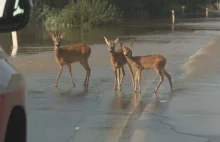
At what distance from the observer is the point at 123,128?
8180 mm

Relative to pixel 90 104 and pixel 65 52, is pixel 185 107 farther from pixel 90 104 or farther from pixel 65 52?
pixel 65 52

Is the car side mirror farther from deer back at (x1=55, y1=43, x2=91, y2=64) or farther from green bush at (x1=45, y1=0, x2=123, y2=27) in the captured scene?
green bush at (x1=45, y1=0, x2=123, y2=27)

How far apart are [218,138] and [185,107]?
7.69ft

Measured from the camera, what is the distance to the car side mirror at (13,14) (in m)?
3.19

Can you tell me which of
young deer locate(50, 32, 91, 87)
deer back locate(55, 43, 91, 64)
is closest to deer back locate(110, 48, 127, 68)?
young deer locate(50, 32, 91, 87)

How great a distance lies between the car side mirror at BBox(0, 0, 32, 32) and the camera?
319 centimetres

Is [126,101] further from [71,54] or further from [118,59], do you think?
[71,54]

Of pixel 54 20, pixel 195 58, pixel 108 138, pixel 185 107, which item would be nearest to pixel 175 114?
pixel 185 107

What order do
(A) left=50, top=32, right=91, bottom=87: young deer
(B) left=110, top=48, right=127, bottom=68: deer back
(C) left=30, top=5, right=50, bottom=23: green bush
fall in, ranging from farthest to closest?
(C) left=30, top=5, right=50, bottom=23: green bush → (A) left=50, top=32, right=91, bottom=87: young deer → (B) left=110, top=48, right=127, bottom=68: deer back

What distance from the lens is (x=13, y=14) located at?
3.27 m

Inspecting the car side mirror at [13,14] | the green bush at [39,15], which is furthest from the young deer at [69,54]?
the green bush at [39,15]

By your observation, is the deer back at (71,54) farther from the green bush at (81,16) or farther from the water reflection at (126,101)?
the green bush at (81,16)

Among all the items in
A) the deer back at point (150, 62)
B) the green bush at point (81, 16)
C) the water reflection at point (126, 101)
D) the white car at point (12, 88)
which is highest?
the white car at point (12, 88)

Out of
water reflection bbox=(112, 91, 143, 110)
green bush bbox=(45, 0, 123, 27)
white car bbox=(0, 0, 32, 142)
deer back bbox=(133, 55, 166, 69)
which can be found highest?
white car bbox=(0, 0, 32, 142)
